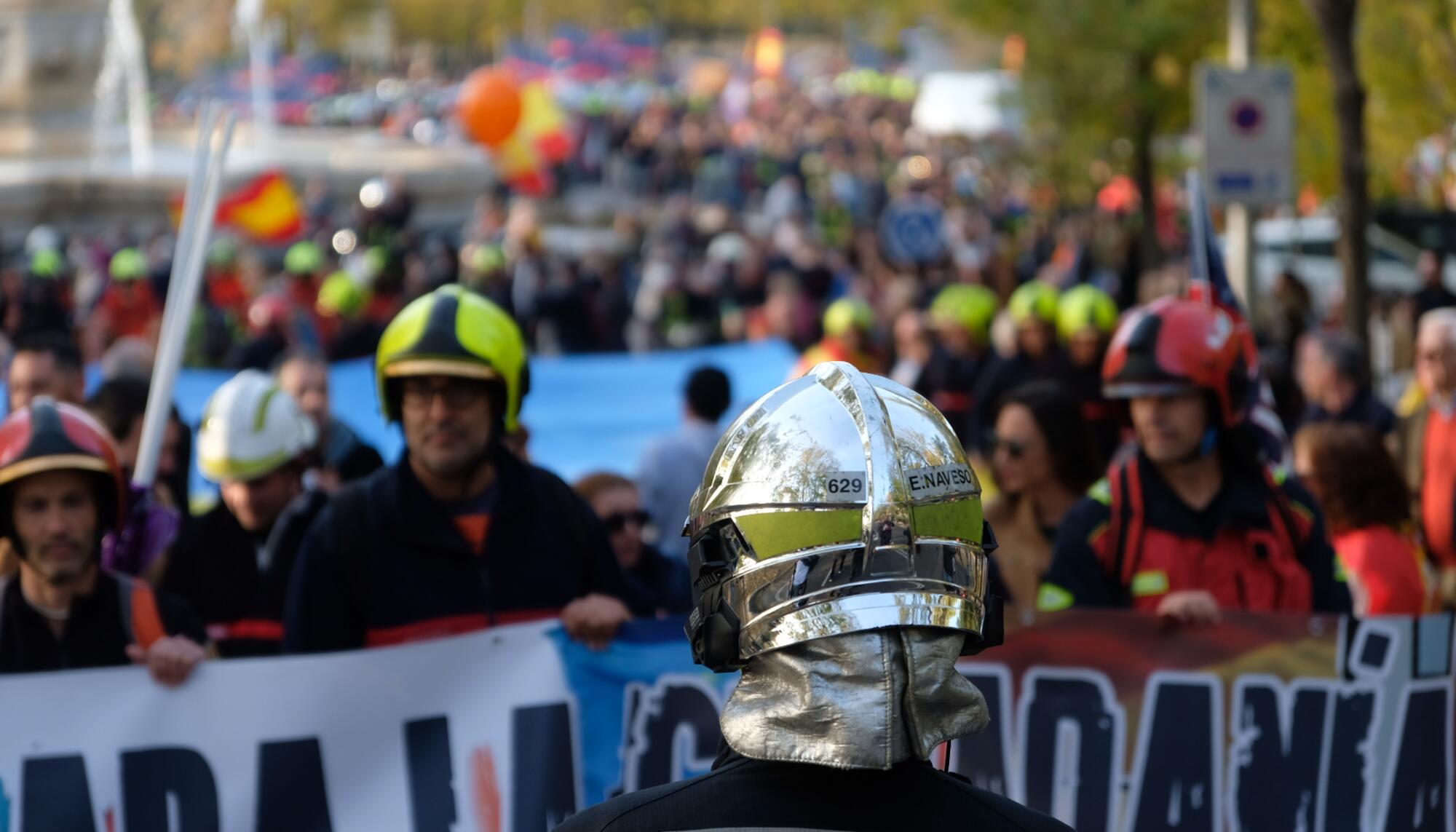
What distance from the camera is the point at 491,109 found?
30.0 m

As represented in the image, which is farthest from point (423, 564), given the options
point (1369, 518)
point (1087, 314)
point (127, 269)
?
point (127, 269)

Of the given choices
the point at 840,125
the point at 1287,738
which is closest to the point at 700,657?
the point at 1287,738

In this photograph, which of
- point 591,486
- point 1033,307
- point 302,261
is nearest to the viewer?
point 591,486

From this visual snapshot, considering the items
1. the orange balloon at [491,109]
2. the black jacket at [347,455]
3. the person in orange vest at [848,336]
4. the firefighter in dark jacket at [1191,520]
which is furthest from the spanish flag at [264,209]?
the firefighter in dark jacket at [1191,520]

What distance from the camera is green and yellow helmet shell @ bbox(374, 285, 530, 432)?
15.5ft

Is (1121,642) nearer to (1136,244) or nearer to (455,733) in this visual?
(455,733)

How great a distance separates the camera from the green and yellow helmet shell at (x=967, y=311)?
12.4 metres

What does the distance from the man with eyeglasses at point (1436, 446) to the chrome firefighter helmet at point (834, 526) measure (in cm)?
559

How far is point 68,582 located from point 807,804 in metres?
2.68

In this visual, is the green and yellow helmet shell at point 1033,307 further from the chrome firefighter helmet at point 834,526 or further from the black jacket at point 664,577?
the chrome firefighter helmet at point 834,526

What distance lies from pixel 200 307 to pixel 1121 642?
1260 cm

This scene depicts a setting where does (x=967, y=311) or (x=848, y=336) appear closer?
(x=848, y=336)

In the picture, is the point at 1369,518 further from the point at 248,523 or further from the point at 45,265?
the point at 45,265

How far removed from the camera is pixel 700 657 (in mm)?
2285
